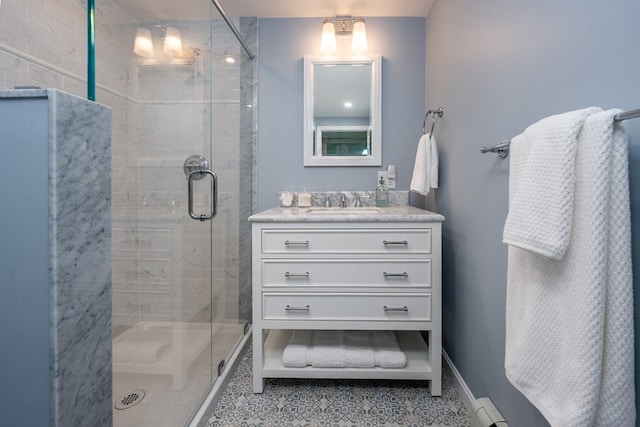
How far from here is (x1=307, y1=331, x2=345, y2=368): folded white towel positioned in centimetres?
143

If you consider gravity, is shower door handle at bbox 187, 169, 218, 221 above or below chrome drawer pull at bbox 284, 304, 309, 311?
above

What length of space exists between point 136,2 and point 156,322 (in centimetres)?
136

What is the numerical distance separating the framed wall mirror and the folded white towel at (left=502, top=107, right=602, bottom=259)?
4.30ft

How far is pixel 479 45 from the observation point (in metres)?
1.24

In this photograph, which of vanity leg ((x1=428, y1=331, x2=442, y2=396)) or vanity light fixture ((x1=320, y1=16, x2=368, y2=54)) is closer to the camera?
vanity leg ((x1=428, y1=331, x2=442, y2=396))

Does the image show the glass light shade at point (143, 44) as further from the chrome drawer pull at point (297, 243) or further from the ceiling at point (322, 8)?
the chrome drawer pull at point (297, 243)

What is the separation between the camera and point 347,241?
4.59 ft

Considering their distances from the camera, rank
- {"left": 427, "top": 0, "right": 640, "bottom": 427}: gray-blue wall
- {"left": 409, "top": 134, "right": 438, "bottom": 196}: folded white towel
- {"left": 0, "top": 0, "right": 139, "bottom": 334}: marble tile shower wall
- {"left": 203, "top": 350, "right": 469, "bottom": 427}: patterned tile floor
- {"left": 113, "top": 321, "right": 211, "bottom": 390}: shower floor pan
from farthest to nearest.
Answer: {"left": 409, "top": 134, "right": 438, "bottom": 196}: folded white towel → {"left": 203, "top": 350, "right": 469, "bottom": 427}: patterned tile floor → {"left": 113, "top": 321, "right": 211, "bottom": 390}: shower floor pan → {"left": 0, "top": 0, "right": 139, "bottom": 334}: marble tile shower wall → {"left": 427, "top": 0, "right": 640, "bottom": 427}: gray-blue wall

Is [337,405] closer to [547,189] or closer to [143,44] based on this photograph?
[547,189]

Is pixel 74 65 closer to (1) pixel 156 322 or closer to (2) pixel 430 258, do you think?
(1) pixel 156 322

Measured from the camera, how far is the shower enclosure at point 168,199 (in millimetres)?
1065

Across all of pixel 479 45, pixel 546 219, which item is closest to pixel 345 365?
pixel 546 219

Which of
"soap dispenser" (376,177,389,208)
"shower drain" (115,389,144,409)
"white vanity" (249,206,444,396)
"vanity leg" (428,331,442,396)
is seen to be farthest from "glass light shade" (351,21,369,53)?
"shower drain" (115,389,144,409)

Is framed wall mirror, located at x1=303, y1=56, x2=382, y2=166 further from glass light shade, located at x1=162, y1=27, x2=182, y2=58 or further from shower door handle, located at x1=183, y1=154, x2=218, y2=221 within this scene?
glass light shade, located at x1=162, y1=27, x2=182, y2=58
